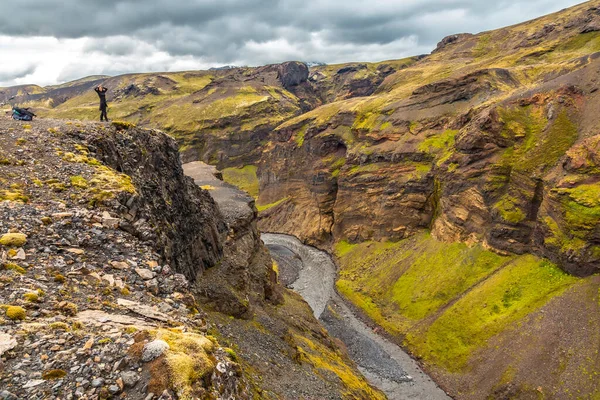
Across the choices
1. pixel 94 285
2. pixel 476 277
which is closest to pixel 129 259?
pixel 94 285

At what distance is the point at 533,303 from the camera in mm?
56062

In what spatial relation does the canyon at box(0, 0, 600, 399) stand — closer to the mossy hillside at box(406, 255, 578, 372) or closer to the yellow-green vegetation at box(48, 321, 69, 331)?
the mossy hillside at box(406, 255, 578, 372)

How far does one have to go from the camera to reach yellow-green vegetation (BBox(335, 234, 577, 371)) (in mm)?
57562

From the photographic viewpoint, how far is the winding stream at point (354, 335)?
178 ft

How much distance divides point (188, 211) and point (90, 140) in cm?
1617

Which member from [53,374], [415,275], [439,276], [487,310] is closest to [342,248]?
[415,275]

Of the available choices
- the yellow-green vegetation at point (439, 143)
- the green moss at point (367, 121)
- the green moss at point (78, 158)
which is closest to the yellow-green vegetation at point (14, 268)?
the green moss at point (78, 158)

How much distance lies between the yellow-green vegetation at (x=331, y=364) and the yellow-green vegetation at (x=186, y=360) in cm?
2978

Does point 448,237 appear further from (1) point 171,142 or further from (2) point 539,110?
(1) point 171,142

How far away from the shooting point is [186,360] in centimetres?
991

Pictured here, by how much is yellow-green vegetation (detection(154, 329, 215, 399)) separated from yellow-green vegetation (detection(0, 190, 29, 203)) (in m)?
11.9

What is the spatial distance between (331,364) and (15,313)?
40.4 metres

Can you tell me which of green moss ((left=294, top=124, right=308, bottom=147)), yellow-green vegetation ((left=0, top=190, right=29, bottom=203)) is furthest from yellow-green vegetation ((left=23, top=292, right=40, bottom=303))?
green moss ((left=294, top=124, right=308, bottom=147))

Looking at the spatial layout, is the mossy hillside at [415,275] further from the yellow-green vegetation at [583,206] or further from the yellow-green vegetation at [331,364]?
the yellow-green vegetation at [331,364]
